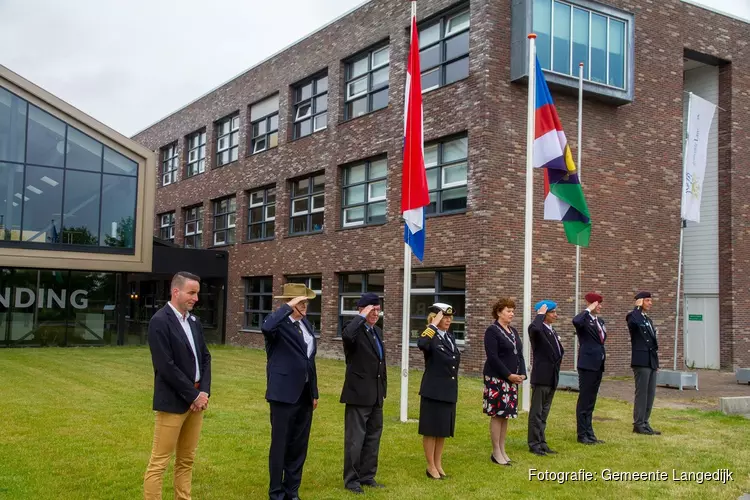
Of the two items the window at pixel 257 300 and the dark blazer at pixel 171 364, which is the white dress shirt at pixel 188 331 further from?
the window at pixel 257 300

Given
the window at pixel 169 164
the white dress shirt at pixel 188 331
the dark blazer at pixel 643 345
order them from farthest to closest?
1. the window at pixel 169 164
2. the dark blazer at pixel 643 345
3. the white dress shirt at pixel 188 331

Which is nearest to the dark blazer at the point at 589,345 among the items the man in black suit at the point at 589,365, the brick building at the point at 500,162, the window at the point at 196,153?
the man in black suit at the point at 589,365

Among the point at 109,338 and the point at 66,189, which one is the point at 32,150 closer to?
the point at 66,189

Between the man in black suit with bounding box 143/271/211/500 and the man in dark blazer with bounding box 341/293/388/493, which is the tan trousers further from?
the man in dark blazer with bounding box 341/293/388/493

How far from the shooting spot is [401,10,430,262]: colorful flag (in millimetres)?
10844

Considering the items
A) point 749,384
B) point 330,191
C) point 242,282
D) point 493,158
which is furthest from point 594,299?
point 242,282

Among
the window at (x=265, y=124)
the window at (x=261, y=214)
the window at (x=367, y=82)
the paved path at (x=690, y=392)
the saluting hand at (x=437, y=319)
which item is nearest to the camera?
the saluting hand at (x=437, y=319)

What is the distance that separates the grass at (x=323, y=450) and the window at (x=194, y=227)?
1830cm

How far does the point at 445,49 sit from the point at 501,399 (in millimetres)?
13236

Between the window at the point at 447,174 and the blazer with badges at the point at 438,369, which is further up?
the window at the point at 447,174

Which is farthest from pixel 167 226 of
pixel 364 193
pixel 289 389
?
pixel 289 389

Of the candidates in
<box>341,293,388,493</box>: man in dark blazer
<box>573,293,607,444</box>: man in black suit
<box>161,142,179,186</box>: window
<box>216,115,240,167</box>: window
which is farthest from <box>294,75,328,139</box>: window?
<box>341,293,388,493</box>: man in dark blazer

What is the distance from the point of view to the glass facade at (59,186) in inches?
888

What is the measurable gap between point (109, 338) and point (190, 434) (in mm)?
21014
